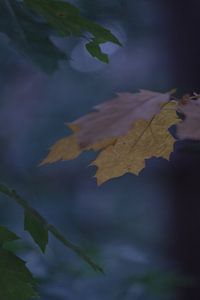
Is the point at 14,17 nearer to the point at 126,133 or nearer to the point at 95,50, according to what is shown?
the point at 95,50

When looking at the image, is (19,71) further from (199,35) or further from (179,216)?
(179,216)

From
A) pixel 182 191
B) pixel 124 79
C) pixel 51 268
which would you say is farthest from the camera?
pixel 124 79

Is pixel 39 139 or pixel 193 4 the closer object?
pixel 193 4

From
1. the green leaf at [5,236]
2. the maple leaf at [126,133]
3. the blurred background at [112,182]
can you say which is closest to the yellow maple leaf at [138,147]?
the maple leaf at [126,133]

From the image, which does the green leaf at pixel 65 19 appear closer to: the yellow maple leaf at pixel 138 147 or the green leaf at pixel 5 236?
the yellow maple leaf at pixel 138 147

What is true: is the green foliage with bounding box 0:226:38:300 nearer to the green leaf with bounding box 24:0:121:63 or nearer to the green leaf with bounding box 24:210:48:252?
the green leaf with bounding box 24:210:48:252

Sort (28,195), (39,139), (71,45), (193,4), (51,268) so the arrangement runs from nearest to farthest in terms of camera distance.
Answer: (51,268), (193,4), (28,195), (39,139), (71,45)

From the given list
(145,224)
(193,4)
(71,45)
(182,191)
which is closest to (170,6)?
(193,4)
